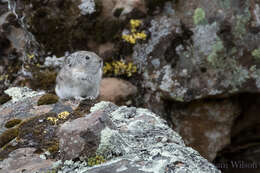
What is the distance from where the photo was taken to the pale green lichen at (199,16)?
7.48m

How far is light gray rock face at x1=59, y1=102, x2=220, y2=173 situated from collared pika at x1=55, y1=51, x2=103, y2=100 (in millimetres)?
2278

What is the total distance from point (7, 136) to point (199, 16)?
4.99 meters

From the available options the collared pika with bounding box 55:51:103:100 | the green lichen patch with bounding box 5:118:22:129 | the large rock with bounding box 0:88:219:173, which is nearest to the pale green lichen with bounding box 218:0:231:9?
the collared pika with bounding box 55:51:103:100

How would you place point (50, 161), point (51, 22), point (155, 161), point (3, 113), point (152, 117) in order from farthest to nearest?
point (51, 22) < point (3, 113) < point (152, 117) < point (50, 161) < point (155, 161)

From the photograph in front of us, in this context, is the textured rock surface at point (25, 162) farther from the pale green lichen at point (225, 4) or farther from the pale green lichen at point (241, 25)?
the pale green lichen at point (225, 4)

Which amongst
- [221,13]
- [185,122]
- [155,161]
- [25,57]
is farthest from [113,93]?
[155,161]

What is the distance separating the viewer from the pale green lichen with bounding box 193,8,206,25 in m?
7.48

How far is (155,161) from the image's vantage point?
316cm

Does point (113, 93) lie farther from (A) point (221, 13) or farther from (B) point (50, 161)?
(B) point (50, 161)

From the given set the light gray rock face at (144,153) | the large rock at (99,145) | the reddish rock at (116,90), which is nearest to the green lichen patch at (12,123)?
the large rock at (99,145)

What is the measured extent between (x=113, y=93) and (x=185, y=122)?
1.74 metres

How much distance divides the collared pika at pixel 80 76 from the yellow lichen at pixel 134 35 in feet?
5.27

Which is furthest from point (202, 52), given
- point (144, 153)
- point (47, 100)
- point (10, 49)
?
point (144, 153)

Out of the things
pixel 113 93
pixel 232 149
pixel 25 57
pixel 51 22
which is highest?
pixel 51 22
